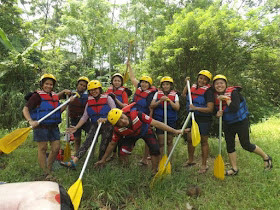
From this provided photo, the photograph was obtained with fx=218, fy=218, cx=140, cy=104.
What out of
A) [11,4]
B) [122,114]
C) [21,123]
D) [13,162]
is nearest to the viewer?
[122,114]

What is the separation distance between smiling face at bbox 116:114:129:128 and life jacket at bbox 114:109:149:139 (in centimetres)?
11

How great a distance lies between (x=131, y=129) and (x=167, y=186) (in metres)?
1.12

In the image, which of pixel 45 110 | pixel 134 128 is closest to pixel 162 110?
pixel 134 128

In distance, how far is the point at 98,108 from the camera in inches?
163

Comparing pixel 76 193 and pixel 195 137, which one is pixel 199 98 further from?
pixel 76 193

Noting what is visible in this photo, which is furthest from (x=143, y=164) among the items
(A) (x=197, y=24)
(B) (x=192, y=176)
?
(A) (x=197, y=24)

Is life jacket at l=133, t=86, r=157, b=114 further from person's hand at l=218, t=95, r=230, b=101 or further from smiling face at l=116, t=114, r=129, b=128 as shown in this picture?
person's hand at l=218, t=95, r=230, b=101

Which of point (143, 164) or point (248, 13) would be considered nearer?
point (143, 164)

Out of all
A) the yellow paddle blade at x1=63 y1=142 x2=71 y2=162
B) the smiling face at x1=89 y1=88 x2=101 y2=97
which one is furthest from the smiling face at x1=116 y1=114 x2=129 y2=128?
the yellow paddle blade at x1=63 y1=142 x2=71 y2=162

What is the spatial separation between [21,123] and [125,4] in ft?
38.6

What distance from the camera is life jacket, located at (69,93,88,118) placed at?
4.78 metres

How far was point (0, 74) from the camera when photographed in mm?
7781

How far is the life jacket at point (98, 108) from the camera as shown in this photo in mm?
4125

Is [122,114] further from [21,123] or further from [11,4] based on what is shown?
[11,4]
